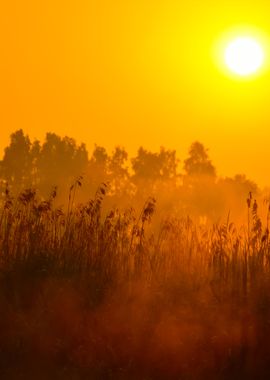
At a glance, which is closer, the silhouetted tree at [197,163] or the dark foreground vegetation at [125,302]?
the dark foreground vegetation at [125,302]

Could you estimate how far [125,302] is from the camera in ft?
25.4

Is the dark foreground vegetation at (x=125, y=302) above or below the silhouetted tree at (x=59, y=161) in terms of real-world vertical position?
below

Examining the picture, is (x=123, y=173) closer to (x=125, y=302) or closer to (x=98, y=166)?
(x=98, y=166)

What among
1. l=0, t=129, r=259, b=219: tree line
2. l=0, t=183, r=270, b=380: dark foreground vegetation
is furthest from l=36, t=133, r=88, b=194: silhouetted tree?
l=0, t=183, r=270, b=380: dark foreground vegetation

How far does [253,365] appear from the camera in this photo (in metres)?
7.02

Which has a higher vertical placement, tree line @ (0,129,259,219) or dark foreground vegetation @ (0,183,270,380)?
tree line @ (0,129,259,219)

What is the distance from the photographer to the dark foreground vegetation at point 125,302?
6.88 meters

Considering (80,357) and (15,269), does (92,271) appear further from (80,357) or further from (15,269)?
(80,357)

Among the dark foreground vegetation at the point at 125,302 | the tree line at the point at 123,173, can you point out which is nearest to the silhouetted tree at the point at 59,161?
the tree line at the point at 123,173

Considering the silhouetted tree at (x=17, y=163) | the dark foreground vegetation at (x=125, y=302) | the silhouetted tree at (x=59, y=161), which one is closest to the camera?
the dark foreground vegetation at (x=125, y=302)

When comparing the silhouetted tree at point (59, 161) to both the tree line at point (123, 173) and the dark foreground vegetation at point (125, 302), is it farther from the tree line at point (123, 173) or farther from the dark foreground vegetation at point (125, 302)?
the dark foreground vegetation at point (125, 302)

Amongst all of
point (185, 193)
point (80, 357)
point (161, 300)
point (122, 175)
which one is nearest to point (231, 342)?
point (161, 300)

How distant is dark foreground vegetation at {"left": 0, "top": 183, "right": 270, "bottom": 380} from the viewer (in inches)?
271

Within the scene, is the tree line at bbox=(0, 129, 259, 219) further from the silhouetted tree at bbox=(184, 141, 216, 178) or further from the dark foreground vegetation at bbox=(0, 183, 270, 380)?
the dark foreground vegetation at bbox=(0, 183, 270, 380)
